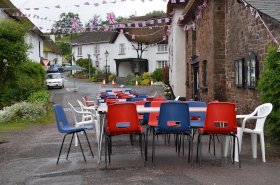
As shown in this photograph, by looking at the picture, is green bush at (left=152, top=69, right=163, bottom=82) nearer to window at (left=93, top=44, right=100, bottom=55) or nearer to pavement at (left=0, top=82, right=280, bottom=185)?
window at (left=93, top=44, right=100, bottom=55)

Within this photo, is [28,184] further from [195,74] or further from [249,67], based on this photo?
[195,74]

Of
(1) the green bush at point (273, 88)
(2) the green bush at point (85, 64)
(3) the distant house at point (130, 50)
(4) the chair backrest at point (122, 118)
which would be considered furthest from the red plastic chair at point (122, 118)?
(2) the green bush at point (85, 64)

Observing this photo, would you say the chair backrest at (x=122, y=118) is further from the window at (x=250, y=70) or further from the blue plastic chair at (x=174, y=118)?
the window at (x=250, y=70)

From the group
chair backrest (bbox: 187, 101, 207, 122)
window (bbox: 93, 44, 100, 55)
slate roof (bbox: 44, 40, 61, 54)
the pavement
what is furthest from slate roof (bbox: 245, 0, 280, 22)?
slate roof (bbox: 44, 40, 61, 54)

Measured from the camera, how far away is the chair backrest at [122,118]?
8.03 meters

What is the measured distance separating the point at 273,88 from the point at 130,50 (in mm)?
49665

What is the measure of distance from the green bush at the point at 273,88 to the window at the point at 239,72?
3.32m

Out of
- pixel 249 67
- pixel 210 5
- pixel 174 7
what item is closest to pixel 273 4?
pixel 249 67

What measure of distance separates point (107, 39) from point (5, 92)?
132 feet

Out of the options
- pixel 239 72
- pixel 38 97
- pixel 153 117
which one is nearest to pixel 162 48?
pixel 38 97

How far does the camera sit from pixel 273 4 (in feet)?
38.3

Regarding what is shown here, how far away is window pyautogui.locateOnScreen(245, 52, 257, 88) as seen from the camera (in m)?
12.3

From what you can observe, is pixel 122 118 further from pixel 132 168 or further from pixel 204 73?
pixel 204 73

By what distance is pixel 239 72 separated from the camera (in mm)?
13867
